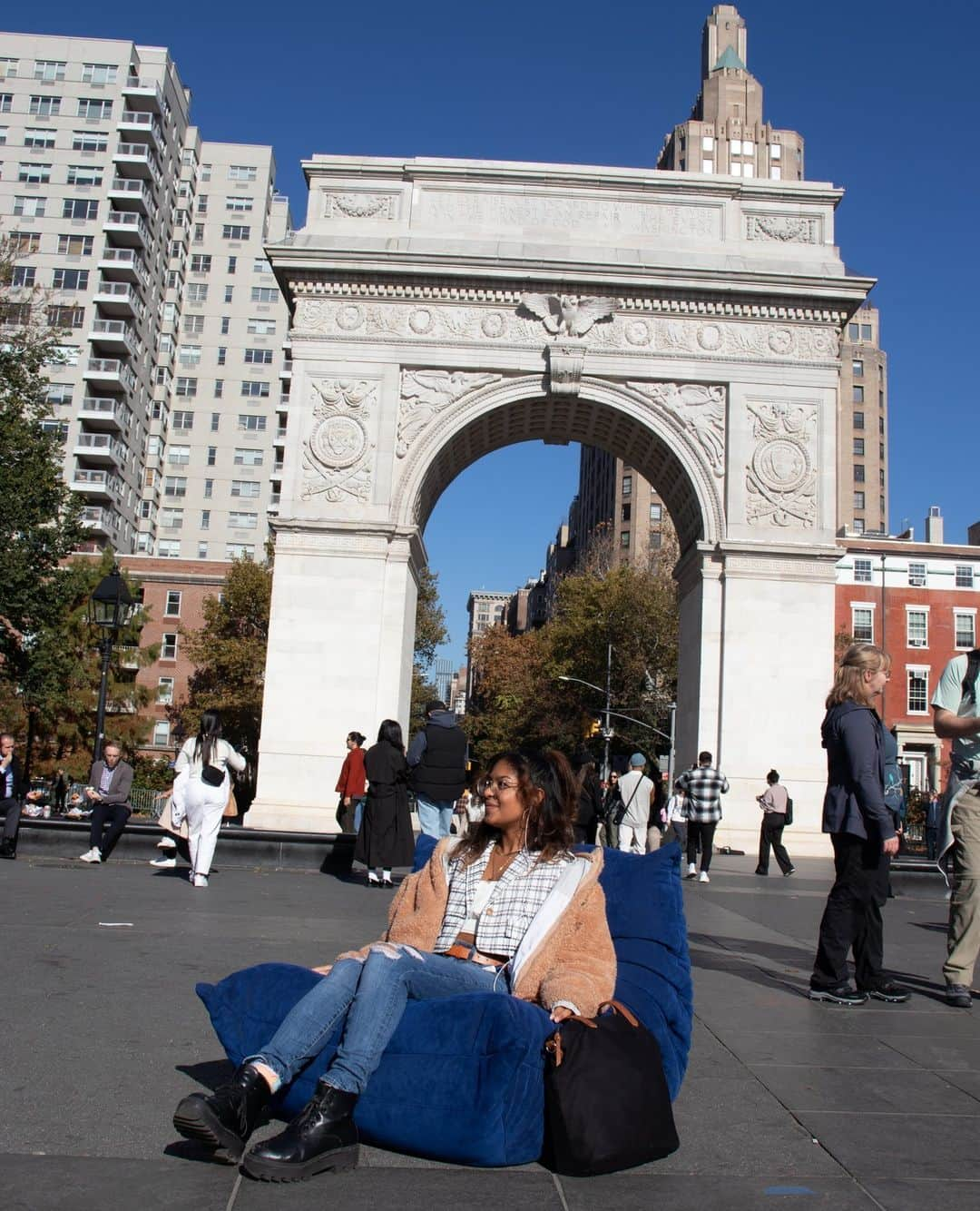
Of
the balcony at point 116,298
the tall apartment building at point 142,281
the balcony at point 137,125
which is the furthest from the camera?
the balcony at point 137,125

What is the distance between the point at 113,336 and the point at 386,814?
4909 centimetres

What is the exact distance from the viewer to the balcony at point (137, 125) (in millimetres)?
57031

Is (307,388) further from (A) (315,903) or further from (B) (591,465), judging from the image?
(B) (591,465)

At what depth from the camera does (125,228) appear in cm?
5628

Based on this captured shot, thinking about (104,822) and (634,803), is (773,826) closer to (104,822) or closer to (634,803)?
(634,803)

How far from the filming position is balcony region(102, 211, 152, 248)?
56406mm

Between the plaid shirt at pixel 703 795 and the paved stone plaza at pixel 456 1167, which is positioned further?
the plaid shirt at pixel 703 795

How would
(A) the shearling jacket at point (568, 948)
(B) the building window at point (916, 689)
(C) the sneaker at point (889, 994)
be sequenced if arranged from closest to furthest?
(A) the shearling jacket at point (568, 948) < (C) the sneaker at point (889, 994) < (B) the building window at point (916, 689)

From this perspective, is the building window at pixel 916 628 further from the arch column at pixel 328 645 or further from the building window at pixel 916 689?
the arch column at pixel 328 645

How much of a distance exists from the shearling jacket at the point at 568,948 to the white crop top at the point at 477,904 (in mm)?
130

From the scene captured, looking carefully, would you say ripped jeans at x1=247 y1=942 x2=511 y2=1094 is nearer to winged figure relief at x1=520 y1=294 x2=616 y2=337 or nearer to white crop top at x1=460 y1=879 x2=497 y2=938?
white crop top at x1=460 y1=879 x2=497 y2=938

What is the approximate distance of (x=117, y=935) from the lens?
7559 mm

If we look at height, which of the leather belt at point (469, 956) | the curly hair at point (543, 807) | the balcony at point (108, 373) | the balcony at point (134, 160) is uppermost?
the balcony at point (134, 160)

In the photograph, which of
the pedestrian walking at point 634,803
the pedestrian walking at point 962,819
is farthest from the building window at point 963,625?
the pedestrian walking at point 962,819
